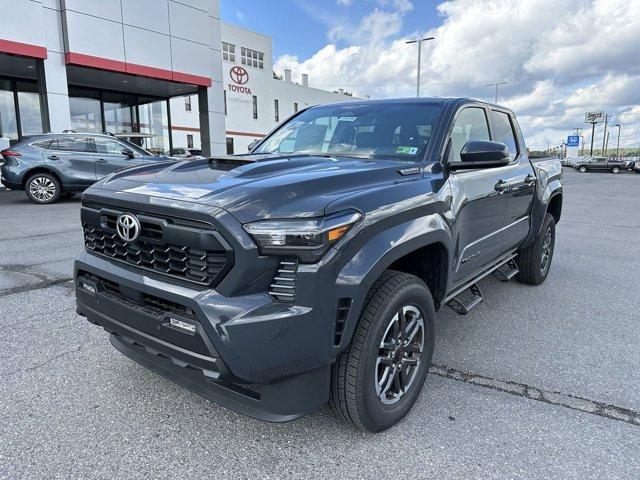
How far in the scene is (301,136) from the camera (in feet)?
12.6

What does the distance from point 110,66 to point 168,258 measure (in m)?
16.3

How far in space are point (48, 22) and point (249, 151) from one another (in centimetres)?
1439

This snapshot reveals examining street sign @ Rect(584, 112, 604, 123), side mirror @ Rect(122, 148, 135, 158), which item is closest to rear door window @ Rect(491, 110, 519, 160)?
side mirror @ Rect(122, 148, 135, 158)

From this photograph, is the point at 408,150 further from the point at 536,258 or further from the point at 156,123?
the point at 156,123

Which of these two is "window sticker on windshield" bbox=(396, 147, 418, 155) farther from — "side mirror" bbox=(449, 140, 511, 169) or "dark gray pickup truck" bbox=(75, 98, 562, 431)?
"side mirror" bbox=(449, 140, 511, 169)

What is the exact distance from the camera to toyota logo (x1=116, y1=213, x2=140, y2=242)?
2.28m

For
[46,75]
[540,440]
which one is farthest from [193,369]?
[46,75]

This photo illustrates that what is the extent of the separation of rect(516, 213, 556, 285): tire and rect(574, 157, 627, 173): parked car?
155 ft

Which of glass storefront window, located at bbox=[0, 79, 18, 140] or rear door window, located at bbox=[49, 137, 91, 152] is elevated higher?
glass storefront window, located at bbox=[0, 79, 18, 140]

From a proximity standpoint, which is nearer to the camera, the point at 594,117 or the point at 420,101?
the point at 420,101

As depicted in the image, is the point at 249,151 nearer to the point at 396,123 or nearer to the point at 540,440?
the point at 396,123

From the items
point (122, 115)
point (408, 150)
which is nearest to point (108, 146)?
point (408, 150)

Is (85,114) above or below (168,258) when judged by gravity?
above

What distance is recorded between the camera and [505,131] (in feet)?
14.7
